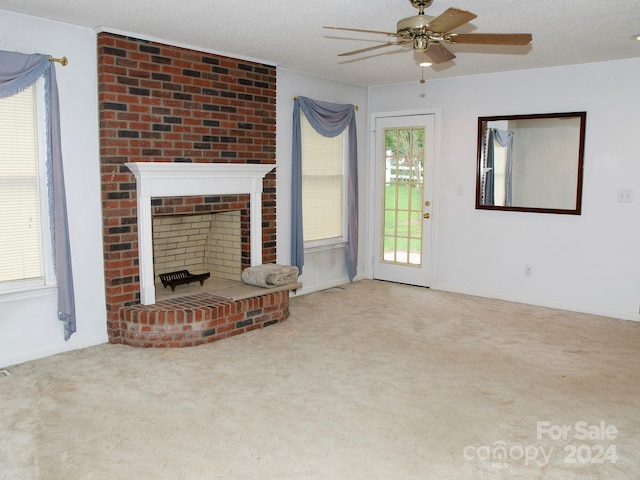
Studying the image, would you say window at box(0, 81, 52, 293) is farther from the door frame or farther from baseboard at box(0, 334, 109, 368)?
the door frame

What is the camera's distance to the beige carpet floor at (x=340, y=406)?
255cm

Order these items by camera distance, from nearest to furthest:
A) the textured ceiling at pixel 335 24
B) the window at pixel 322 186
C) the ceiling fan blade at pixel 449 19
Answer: the ceiling fan blade at pixel 449 19, the textured ceiling at pixel 335 24, the window at pixel 322 186

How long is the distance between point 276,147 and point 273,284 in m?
1.42

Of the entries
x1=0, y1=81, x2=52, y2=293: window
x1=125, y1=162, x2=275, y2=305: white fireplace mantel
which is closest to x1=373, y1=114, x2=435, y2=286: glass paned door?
x1=125, y1=162, x2=275, y2=305: white fireplace mantel

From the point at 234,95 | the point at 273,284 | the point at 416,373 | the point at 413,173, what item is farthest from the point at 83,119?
A: the point at 413,173

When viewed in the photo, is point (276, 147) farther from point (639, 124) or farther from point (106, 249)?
point (639, 124)

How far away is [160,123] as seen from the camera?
430 centimetres

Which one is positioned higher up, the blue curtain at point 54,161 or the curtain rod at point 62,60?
the curtain rod at point 62,60

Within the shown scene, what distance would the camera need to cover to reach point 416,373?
364 centimetres

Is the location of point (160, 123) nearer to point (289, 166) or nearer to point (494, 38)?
point (289, 166)

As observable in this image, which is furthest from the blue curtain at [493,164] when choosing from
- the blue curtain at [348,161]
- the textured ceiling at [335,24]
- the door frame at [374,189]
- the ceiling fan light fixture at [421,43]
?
the ceiling fan light fixture at [421,43]

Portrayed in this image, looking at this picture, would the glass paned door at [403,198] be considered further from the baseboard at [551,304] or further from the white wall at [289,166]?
the baseboard at [551,304]

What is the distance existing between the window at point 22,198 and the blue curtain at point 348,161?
7.76ft

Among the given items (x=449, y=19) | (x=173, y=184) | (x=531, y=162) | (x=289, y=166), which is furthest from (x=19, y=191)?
(x=531, y=162)
